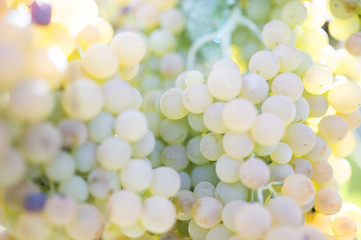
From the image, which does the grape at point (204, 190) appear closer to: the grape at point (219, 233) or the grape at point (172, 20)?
the grape at point (219, 233)

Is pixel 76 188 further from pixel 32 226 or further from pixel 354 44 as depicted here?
pixel 354 44

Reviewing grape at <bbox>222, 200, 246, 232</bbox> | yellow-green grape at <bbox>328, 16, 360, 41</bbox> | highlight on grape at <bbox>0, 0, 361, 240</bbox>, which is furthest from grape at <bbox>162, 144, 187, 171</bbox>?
yellow-green grape at <bbox>328, 16, 360, 41</bbox>

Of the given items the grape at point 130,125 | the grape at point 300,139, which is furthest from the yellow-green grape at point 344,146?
the grape at point 130,125

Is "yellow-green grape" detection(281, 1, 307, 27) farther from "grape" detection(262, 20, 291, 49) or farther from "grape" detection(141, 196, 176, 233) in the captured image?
"grape" detection(141, 196, 176, 233)

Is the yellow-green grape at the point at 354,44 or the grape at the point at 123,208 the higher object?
the grape at the point at 123,208

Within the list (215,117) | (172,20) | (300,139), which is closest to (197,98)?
(215,117)

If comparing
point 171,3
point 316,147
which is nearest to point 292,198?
point 316,147
